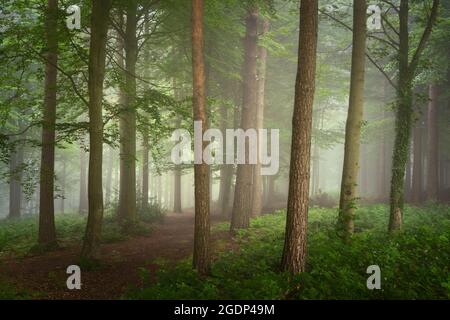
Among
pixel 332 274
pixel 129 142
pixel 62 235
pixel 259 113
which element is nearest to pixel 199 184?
pixel 332 274

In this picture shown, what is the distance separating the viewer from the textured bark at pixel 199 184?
8258 millimetres

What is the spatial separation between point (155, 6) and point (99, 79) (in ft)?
23.6

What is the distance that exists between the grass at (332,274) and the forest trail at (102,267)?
3.22 ft

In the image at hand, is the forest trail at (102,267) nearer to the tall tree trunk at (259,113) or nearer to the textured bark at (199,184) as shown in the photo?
the textured bark at (199,184)

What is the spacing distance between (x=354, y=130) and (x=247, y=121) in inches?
212

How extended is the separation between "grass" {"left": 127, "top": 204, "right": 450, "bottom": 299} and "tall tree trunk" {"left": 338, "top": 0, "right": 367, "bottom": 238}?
0.94 metres

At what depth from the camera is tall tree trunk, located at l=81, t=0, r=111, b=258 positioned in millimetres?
9781

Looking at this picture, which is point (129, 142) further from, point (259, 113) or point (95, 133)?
point (259, 113)

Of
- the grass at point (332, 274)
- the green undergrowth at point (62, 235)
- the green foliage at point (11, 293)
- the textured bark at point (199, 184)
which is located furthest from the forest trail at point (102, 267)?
the textured bark at point (199, 184)

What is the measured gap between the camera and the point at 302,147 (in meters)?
7.40

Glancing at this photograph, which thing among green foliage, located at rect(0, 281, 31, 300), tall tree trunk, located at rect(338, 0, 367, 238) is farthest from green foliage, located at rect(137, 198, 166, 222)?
tall tree trunk, located at rect(338, 0, 367, 238)

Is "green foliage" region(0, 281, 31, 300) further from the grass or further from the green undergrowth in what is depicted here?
the green undergrowth
